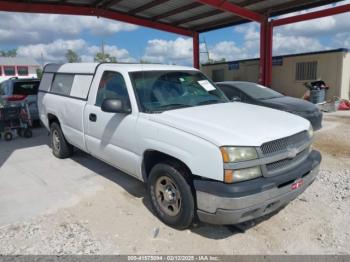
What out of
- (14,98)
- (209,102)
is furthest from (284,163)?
(14,98)

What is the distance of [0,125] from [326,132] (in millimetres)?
9469

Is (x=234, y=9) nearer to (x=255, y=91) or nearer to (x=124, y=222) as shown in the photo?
(x=255, y=91)

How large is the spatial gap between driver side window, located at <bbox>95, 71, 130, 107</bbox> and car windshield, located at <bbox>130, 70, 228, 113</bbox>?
0.21 metres

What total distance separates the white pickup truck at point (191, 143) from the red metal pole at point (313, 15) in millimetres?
11533

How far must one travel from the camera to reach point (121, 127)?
429cm

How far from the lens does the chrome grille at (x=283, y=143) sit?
3.21m

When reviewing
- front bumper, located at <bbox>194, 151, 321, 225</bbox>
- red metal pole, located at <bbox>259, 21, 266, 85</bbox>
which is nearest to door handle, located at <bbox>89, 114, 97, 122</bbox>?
front bumper, located at <bbox>194, 151, 321, 225</bbox>

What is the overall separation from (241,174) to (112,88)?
2.56m

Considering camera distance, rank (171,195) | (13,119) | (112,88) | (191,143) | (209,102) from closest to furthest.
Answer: (191,143), (171,195), (209,102), (112,88), (13,119)

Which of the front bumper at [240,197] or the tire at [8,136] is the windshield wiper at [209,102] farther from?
the tire at [8,136]

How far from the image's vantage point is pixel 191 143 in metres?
3.23

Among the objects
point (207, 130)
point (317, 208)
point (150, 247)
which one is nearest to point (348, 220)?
point (317, 208)

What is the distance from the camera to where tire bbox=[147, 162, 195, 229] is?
3391 millimetres

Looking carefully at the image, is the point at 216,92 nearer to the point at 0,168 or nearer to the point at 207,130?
the point at 207,130
